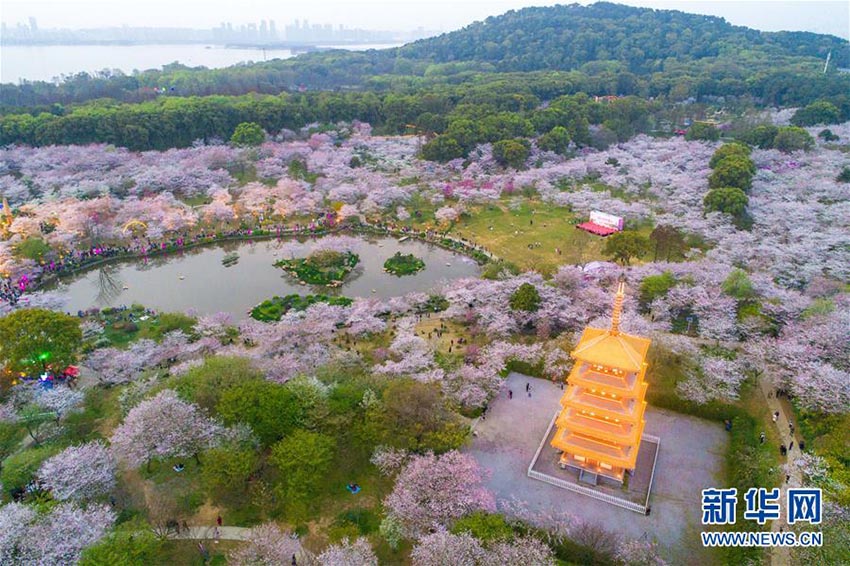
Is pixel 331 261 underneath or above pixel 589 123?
underneath

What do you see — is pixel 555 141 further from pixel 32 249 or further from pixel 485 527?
pixel 485 527

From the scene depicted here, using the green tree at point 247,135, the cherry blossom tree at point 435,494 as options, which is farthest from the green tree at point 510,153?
the cherry blossom tree at point 435,494

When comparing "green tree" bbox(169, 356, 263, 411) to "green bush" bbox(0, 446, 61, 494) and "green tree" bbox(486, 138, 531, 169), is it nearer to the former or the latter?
Result: "green bush" bbox(0, 446, 61, 494)

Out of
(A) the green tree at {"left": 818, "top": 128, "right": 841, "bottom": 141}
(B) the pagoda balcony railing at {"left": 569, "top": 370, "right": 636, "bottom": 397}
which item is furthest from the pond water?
(A) the green tree at {"left": 818, "top": 128, "right": 841, "bottom": 141}

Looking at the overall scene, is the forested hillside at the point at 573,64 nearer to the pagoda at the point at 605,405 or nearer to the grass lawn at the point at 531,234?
the grass lawn at the point at 531,234

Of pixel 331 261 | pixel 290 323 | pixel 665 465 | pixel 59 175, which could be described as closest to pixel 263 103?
pixel 59 175

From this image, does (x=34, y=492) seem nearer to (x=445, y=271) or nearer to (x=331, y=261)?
(x=331, y=261)
